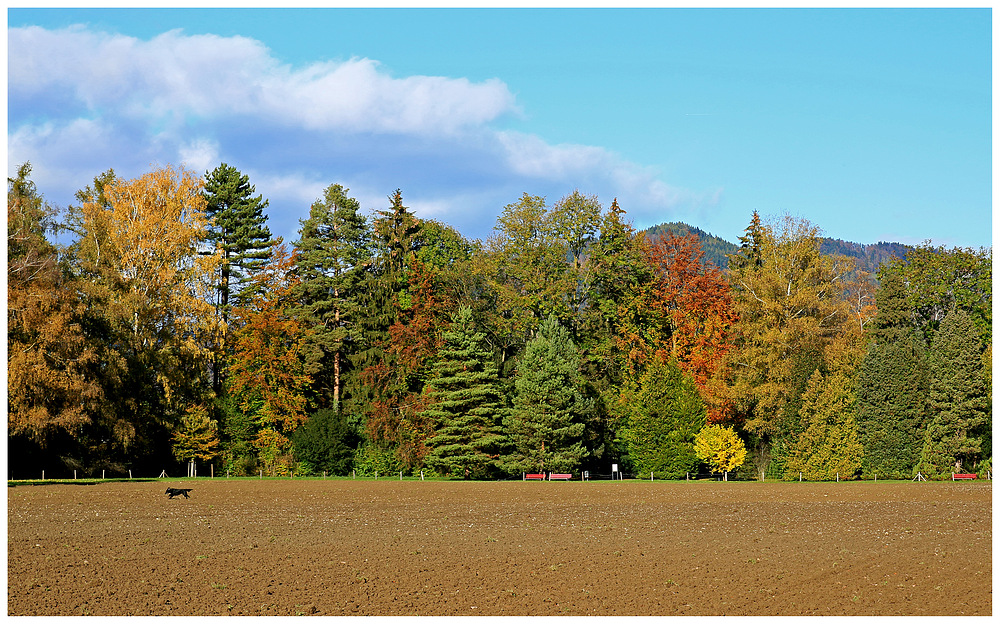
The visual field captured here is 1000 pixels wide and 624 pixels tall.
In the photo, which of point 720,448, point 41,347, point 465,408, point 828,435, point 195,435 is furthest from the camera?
point 465,408

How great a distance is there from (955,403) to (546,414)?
2058 cm

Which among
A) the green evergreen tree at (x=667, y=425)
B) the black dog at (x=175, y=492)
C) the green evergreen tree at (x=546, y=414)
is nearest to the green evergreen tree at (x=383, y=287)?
the green evergreen tree at (x=546, y=414)

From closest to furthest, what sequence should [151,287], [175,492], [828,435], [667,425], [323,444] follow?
[175,492] < [151,287] < [828,435] < [667,425] < [323,444]

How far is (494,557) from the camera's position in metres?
18.9

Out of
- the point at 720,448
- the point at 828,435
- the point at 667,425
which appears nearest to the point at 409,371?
the point at 667,425

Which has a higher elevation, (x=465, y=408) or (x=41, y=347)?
(x=41, y=347)

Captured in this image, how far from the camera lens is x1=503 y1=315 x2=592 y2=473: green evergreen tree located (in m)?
50.3

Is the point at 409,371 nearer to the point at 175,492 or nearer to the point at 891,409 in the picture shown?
the point at 175,492

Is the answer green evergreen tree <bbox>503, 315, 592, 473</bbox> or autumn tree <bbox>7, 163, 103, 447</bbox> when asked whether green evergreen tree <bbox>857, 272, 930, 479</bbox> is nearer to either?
green evergreen tree <bbox>503, 315, 592, 473</bbox>

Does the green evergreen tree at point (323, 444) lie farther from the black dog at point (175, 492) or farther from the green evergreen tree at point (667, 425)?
the black dog at point (175, 492)

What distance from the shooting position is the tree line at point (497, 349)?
48.8m

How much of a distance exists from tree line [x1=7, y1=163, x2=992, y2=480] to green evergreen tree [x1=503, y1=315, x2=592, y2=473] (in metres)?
0.12

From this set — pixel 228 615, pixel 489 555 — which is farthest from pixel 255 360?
pixel 228 615

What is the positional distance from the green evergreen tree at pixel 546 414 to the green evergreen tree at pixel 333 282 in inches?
443
